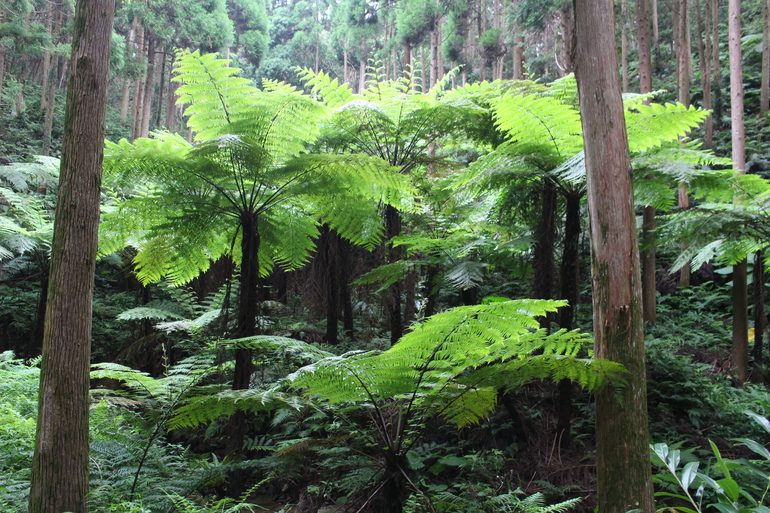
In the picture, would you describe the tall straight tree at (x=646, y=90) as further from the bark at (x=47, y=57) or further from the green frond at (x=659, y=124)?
the bark at (x=47, y=57)

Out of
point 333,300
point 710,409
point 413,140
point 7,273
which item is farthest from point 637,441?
point 7,273

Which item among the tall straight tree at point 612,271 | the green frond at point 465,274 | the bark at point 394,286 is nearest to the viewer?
the tall straight tree at point 612,271

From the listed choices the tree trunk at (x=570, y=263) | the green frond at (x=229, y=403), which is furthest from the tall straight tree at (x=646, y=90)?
the green frond at (x=229, y=403)

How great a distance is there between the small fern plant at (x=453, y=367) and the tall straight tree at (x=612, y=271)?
171 millimetres

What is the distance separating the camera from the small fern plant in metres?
2.13

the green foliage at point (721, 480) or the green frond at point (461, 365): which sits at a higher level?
the green frond at point (461, 365)

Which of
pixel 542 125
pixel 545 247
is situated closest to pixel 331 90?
pixel 542 125

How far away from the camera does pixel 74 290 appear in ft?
7.75

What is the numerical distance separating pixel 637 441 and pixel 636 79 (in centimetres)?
2056

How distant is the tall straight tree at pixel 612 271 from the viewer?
223 cm

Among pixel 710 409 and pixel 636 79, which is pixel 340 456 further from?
pixel 636 79

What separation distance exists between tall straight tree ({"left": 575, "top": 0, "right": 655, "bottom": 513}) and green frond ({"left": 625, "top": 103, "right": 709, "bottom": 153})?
903 millimetres

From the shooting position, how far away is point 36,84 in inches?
988

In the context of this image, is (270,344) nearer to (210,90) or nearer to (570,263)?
(210,90)
